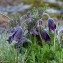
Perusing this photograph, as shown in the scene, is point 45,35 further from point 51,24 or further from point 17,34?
point 17,34

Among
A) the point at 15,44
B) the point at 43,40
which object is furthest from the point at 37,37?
the point at 15,44

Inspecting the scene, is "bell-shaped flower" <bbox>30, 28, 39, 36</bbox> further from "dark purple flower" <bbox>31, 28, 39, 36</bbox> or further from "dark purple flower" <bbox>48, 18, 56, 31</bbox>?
"dark purple flower" <bbox>48, 18, 56, 31</bbox>

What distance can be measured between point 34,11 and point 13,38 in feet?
1.08

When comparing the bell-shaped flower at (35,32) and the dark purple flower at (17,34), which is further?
the bell-shaped flower at (35,32)

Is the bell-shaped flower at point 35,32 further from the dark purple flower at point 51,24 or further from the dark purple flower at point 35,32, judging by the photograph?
the dark purple flower at point 51,24

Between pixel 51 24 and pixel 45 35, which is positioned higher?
pixel 51 24

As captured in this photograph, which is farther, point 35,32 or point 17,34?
point 35,32

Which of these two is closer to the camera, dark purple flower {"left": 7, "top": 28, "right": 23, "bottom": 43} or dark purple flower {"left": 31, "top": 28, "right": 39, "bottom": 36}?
dark purple flower {"left": 7, "top": 28, "right": 23, "bottom": 43}

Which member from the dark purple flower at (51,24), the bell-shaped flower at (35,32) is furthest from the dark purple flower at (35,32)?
the dark purple flower at (51,24)

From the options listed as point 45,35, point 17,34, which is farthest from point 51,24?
point 17,34

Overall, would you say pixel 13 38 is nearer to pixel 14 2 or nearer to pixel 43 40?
pixel 43 40

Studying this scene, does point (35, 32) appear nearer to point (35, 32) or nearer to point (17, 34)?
point (35, 32)

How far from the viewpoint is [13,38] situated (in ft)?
9.95

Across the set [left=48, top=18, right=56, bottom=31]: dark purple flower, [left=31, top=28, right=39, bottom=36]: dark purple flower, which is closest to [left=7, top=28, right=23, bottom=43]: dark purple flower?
[left=31, top=28, right=39, bottom=36]: dark purple flower
